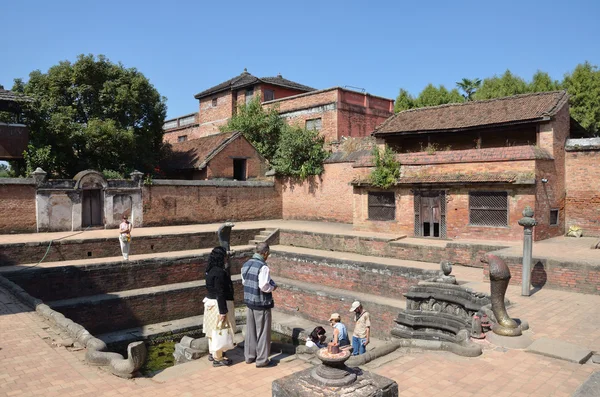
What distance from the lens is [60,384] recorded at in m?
5.68

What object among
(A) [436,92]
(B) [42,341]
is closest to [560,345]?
(B) [42,341]

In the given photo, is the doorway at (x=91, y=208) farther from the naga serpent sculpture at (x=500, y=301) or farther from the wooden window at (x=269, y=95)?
the naga serpent sculpture at (x=500, y=301)

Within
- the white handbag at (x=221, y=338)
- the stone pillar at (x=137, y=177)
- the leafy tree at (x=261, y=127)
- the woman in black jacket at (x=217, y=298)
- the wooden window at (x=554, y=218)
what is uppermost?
the leafy tree at (x=261, y=127)

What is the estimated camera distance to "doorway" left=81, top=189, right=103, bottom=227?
63.1ft

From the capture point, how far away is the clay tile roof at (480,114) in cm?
1645

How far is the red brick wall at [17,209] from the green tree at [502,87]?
25230 millimetres

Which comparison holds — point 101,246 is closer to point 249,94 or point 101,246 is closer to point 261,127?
point 261,127

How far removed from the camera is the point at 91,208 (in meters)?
19.5

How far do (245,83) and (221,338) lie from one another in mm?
26062

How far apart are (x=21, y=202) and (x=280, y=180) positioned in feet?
42.3

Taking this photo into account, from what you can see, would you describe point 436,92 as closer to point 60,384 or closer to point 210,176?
point 210,176

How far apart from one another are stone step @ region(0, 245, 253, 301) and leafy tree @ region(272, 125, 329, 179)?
8.93 m

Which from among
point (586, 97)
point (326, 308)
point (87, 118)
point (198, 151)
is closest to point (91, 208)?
point (87, 118)

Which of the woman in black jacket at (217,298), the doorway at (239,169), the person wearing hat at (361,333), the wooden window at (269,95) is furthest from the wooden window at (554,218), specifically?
the wooden window at (269,95)
